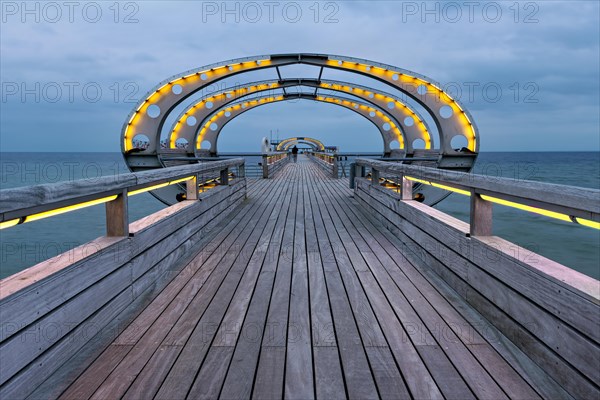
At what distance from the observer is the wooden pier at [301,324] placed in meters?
2.07

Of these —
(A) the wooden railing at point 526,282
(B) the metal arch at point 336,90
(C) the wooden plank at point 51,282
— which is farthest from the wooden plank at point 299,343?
(B) the metal arch at point 336,90

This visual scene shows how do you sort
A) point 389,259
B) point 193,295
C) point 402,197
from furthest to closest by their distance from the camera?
point 402,197, point 389,259, point 193,295

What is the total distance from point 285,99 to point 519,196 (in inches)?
882

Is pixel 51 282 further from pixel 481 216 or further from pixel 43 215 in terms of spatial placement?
pixel 481 216

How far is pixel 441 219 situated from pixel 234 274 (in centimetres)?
221

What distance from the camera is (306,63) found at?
14055mm

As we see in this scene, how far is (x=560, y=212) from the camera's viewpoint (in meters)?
2.23

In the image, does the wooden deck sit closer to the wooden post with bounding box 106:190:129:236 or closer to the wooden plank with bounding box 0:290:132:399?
the wooden plank with bounding box 0:290:132:399

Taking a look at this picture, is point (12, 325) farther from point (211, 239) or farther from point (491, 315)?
point (211, 239)

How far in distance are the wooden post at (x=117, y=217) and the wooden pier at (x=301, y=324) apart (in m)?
0.02

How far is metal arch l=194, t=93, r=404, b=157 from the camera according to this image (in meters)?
24.0

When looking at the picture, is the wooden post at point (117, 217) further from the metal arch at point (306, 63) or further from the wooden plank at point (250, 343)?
the metal arch at point (306, 63)

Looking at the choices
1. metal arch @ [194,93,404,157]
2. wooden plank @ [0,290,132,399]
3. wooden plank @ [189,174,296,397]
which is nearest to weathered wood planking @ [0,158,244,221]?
wooden plank @ [0,290,132,399]

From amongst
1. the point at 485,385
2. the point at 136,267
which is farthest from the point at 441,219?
the point at 136,267
